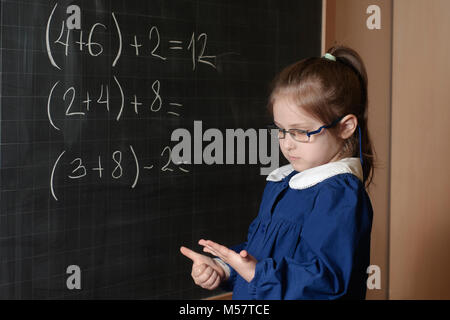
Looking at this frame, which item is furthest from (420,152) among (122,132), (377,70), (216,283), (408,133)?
(216,283)

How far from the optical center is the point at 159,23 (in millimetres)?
1688

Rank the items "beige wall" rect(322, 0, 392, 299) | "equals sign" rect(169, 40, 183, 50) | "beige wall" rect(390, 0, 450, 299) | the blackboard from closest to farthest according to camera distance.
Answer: the blackboard
"equals sign" rect(169, 40, 183, 50)
"beige wall" rect(390, 0, 450, 299)
"beige wall" rect(322, 0, 392, 299)

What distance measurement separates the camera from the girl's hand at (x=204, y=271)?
112 centimetres

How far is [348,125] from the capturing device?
1100 millimetres

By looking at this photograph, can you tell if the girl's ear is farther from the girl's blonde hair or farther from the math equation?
the math equation

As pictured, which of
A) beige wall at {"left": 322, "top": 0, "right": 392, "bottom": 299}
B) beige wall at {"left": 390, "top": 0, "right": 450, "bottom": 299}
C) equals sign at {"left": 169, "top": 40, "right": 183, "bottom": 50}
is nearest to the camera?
equals sign at {"left": 169, "top": 40, "right": 183, "bottom": 50}

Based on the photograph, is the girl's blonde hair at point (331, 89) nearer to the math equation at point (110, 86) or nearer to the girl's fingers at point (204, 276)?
the girl's fingers at point (204, 276)

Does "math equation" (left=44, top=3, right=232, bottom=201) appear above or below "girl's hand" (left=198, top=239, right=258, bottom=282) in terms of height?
above

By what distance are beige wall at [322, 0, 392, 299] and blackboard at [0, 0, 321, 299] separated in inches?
11.5

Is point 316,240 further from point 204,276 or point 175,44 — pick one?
point 175,44

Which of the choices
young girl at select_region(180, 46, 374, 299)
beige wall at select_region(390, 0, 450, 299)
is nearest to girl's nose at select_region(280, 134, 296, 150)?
young girl at select_region(180, 46, 374, 299)

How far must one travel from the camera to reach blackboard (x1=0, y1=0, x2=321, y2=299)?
1492 millimetres

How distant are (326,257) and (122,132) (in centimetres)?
84

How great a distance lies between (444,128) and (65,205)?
1.21 metres
